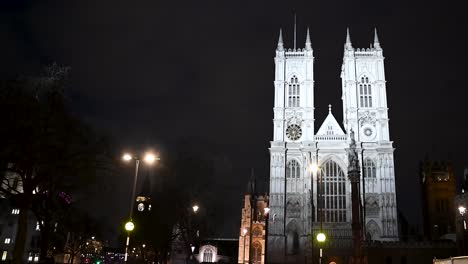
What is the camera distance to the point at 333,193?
68.6m

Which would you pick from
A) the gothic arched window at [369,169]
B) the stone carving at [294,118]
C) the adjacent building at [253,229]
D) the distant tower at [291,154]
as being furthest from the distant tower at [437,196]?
the stone carving at [294,118]

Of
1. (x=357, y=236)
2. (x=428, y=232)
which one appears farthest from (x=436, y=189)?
(x=357, y=236)

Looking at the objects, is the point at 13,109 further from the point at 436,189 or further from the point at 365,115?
the point at 436,189

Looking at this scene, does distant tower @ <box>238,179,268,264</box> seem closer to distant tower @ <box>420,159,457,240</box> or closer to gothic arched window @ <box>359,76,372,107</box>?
gothic arched window @ <box>359,76,372,107</box>

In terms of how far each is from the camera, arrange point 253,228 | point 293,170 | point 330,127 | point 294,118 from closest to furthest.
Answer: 1. point 293,170
2. point 294,118
3. point 330,127
4. point 253,228

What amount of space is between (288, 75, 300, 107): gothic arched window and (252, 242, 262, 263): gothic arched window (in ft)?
80.3

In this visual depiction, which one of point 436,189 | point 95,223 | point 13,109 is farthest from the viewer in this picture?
point 436,189

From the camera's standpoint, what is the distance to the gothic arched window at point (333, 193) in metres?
67.7

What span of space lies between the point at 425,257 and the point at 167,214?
122 feet

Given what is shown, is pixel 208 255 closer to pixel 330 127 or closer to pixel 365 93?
pixel 330 127

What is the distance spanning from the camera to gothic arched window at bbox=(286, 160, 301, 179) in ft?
230

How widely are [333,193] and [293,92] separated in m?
18.3

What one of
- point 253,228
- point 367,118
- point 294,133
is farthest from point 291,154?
point 253,228

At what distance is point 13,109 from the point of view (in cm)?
2481
